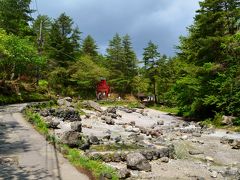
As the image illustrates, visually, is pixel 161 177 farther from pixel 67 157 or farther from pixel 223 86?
pixel 223 86

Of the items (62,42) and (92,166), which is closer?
(92,166)

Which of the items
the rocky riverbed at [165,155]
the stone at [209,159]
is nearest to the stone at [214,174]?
the rocky riverbed at [165,155]

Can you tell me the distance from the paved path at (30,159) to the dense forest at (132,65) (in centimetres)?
1443

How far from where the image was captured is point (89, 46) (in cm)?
7619

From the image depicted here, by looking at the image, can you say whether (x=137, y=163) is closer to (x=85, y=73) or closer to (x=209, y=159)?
(x=209, y=159)

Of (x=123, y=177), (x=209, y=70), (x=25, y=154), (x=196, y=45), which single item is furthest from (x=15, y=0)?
(x=123, y=177)

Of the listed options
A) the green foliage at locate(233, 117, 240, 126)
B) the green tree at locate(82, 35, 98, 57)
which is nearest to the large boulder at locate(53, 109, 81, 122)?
the green foliage at locate(233, 117, 240, 126)

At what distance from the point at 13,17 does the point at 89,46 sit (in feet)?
110

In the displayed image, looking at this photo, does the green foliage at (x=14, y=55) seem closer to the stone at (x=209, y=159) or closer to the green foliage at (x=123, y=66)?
the stone at (x=209, y=159)

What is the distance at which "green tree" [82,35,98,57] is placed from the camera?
75.8m

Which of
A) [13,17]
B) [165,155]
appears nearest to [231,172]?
[165,155]

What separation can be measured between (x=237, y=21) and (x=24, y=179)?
29563 millimetres

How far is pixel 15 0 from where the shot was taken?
44.9 meters

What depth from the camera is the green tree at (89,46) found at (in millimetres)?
75750
